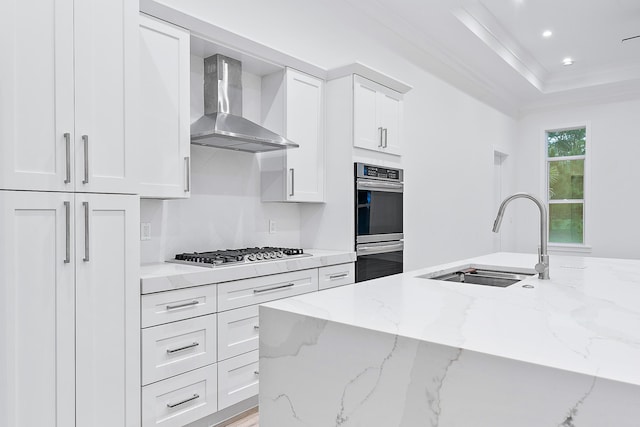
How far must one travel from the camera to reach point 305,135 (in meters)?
3.34

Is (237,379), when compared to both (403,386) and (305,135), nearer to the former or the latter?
(403,386)

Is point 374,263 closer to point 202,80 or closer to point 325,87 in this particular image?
point 325,87

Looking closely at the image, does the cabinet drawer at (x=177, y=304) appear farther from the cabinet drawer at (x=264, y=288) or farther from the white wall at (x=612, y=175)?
the white wall at (x=612, y=175)

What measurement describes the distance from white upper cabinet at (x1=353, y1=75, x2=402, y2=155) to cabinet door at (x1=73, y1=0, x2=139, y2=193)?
180 cm

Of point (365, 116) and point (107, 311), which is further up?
point (365, 116)

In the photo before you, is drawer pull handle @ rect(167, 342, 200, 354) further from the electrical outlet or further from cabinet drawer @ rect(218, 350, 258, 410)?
the electrical outlet

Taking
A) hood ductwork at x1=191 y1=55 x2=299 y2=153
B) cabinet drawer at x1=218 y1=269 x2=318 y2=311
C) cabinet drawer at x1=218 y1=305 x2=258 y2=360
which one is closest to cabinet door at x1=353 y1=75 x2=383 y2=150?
hood ductwork at x1=191 y1=55 x2=299 y2=153

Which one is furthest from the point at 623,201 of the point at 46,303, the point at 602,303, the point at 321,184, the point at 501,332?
the point at 46,303

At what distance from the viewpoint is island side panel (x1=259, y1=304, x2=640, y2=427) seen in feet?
2.58

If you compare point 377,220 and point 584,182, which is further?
point 584,182

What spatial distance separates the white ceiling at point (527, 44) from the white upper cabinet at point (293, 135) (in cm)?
133

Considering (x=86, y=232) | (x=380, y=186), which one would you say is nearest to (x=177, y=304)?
(x=86, y=232)

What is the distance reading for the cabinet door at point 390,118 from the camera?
3.67 meters

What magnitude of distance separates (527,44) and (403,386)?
225 inches
